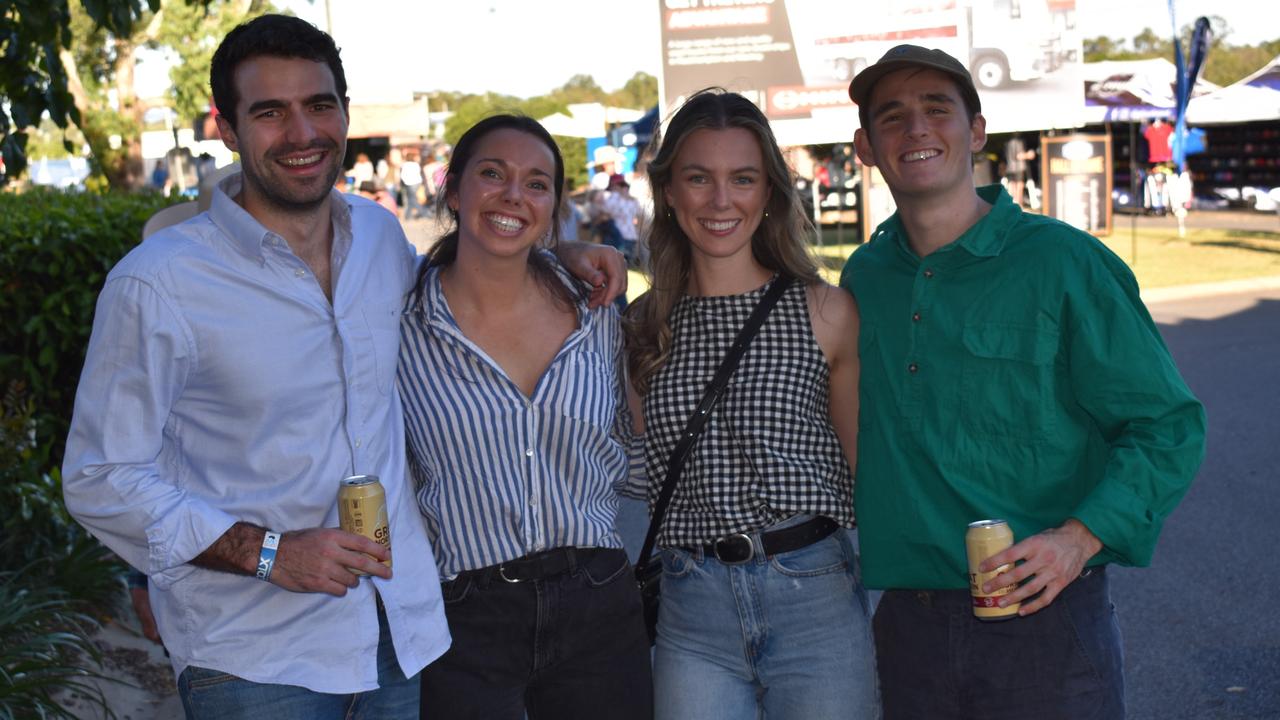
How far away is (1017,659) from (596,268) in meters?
1.48

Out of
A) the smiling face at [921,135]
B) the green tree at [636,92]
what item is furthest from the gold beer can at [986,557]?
the green tree at [636,92]

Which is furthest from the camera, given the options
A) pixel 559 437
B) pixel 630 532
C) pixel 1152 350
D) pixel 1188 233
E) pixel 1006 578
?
pixel 1188 233

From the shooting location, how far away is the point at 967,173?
10.3 feet

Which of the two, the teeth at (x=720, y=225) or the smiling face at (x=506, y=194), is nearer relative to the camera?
the smiling face at (x=506, y=194)

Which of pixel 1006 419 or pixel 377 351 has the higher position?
pixel 377 351

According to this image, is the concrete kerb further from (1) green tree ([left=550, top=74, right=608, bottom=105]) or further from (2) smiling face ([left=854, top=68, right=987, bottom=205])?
(1) green tree ([left=550, top=74, right=608, bottom=105])

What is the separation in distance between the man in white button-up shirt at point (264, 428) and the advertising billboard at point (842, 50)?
17.9 metres

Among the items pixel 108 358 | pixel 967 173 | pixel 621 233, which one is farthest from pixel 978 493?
pixel 621 233

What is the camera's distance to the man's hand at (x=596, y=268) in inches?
134

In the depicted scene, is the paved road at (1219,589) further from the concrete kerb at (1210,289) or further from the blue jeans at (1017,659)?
the concrete kerb at (1210,289)

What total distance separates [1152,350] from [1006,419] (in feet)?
1.13

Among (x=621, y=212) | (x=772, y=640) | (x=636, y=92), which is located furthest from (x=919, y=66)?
(x=636, y=92)

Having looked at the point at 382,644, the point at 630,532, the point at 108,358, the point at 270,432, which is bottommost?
the point at 630,532

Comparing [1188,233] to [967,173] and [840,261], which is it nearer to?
[840,261]
